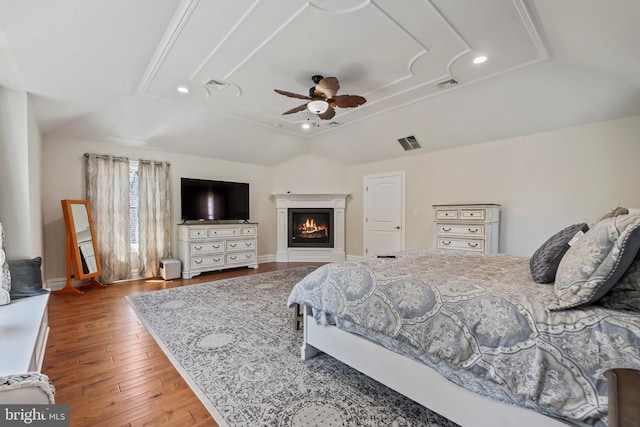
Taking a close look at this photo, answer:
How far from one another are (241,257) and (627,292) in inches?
205

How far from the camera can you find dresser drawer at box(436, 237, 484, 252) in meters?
4.14

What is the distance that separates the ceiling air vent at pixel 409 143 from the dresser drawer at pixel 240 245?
3.41 metres

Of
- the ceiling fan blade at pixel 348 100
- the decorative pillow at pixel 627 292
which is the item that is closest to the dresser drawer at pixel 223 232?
the ceiling fan blade at pixel 348 100

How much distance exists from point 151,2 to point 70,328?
3000 mm

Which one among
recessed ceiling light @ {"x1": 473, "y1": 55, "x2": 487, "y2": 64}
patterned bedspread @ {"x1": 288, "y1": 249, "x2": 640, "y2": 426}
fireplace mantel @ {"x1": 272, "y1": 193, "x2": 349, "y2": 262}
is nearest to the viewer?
patterned bedspread @ {"x1": 288, "y1": 249, "x2": 640, "y2": 426}

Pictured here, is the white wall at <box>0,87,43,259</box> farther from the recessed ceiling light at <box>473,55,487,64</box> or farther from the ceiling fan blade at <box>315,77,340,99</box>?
the recessed ceiling light at <box>473,55,487,64</box>

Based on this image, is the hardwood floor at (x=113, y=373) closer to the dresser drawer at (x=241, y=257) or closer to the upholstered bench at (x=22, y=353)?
the upholstered bench at (x=22, y=353)

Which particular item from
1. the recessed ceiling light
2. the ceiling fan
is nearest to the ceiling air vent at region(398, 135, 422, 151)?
the recessed ceiling light

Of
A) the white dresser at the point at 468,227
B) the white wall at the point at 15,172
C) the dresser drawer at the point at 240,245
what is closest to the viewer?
the white wall at the point at 15,172

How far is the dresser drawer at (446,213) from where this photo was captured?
4398 mm

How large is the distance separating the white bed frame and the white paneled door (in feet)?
12.4

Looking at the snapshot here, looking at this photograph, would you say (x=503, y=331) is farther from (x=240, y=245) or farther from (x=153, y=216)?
(x=153, y=216)

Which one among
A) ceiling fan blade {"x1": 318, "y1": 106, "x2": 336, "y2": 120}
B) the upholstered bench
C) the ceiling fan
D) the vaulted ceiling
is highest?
the vaulted ceiling

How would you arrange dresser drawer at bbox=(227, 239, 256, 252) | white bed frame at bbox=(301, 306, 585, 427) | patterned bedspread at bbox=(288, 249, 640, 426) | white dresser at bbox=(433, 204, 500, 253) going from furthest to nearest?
dresser drawer at bbox=(227, 239, 256, 252) → white dresser at bbox=(433, 204, 500, 253) → white bed frame at bbox=(301, 306, 585, 427) → patterned bedspread at bbox=(288, 249, 640, 426)
